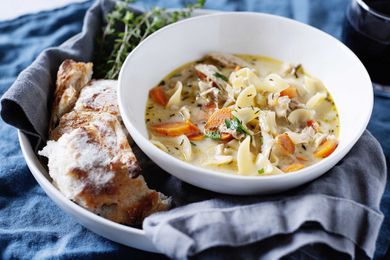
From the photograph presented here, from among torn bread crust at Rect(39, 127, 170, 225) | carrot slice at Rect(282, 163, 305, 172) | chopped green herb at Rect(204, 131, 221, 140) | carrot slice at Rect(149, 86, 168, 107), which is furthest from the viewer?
carrot slice at Rect(149, 86, 168, 107)

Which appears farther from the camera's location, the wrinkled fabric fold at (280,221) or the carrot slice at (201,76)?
the carrot slice at (201,76)

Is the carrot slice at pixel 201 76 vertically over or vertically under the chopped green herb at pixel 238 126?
Result: under

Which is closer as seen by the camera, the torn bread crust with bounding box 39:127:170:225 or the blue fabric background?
the torn bread crust with bounding box 39:127:170:225

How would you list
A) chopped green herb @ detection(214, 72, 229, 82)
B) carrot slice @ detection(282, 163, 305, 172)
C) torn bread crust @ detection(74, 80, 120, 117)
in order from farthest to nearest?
1. chopped green herb @ detection(214, 72, 229, 82)
2. torn bread crust @ detection(74, 80, 120, 117)
3. carrot slice @ detection(282, 163, 305, 172)

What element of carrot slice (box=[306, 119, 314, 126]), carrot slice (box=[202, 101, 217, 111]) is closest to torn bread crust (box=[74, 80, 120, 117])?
carrot slice (box=[202, 101, 217, 111])

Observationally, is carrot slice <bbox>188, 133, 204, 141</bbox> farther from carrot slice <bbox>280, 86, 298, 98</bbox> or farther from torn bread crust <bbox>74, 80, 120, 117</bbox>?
carrot slice <bbox>280, 86, 298, 98</bbox>

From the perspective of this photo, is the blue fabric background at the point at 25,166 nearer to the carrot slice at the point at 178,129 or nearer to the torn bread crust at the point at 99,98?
the torn bread crust at the point at 99,98

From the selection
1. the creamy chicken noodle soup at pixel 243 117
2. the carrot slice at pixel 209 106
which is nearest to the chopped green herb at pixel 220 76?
the creamy chicken noodle soup at pixel 243 117

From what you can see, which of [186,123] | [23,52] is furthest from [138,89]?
[23,52]
